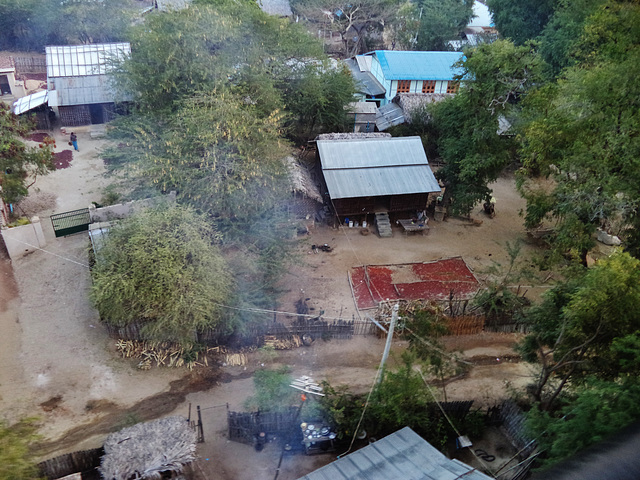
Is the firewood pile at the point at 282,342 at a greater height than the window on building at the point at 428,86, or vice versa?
the window on building at the point at 428,86

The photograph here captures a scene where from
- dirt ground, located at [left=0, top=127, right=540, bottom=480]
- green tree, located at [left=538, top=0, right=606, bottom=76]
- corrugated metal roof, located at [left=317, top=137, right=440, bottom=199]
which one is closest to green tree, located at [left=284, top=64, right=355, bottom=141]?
corrugated metal roof, located at [left=317, top=137, right=440, bottom=199]

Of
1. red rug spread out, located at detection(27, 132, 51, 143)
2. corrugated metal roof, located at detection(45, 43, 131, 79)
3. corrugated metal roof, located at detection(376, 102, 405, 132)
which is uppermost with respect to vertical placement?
corrugated metal roof, located at detection(45, 43, 131, 79)

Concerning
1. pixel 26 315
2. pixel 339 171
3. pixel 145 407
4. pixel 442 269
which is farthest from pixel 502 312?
pixel 26 315

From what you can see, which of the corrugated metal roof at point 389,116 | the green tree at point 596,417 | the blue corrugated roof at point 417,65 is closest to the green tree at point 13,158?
the corrugated metal roof at point 389,116

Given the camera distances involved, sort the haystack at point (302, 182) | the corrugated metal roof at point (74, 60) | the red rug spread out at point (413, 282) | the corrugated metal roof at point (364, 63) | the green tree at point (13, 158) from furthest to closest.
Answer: the corrugated metal roof at point (364, 63)
the corrugated metal roof at point (74, 60)
the haystack at point (302, 182)
the green tree at point (13, 158)
the red rug spread out at point (413, 282)

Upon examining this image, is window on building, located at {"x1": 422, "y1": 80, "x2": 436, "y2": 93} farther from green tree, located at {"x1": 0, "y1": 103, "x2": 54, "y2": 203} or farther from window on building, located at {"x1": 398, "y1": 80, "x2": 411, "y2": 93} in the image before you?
green tree, located at {"x1": 0, "y1": 103, "x2": 54, "y2": 203}

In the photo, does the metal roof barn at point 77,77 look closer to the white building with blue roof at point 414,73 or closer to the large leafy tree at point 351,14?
the white building with blue roof at point 414,73
